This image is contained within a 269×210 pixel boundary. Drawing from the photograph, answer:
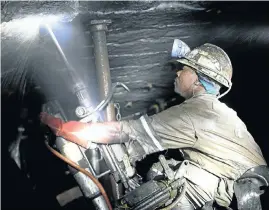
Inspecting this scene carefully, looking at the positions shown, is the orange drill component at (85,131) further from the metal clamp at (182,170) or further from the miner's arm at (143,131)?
the metal clamp at (182,170)

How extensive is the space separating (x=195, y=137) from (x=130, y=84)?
235cm

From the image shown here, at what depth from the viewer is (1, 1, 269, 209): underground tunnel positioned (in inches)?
106

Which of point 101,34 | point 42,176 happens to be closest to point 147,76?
point 101,34

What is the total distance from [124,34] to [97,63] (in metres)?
0.47

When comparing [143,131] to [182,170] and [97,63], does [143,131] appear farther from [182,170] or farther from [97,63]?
[97,63]

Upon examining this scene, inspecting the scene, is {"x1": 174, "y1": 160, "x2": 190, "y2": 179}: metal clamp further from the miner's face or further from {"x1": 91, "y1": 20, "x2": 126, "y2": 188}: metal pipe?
the miner's face

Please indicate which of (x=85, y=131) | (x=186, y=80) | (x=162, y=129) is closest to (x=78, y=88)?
(x=85, y=131)

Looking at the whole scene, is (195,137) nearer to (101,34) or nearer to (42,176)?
(101,34)

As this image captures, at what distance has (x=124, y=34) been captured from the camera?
323 cm

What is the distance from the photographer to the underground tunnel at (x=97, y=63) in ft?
8.84

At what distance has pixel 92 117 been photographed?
280 centimetres

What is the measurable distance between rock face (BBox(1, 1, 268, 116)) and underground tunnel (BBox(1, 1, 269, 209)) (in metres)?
0.01

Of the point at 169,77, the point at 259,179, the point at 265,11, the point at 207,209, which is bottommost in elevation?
the point at 207,209

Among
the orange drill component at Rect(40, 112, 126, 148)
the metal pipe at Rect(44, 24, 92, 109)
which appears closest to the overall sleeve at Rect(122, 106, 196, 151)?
the orange drill component at Rect(40, 112, 126, 148)
